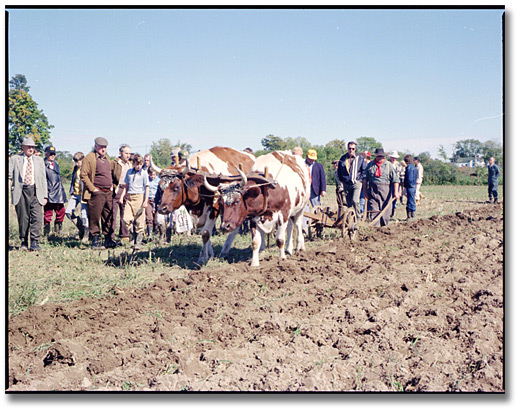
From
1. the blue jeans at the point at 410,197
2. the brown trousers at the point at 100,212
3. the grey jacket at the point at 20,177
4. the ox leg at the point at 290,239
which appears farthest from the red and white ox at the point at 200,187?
the blue jeans at the point at 410,197

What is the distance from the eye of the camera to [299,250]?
10.4m

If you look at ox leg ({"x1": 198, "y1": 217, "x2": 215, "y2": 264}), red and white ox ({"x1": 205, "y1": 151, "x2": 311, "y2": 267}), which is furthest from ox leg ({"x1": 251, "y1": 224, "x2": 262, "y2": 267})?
ox leg ({"x1": 198, "y1": 217, "x2": 215, "y2": 264})

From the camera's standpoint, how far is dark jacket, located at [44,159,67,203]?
11227 millimetres

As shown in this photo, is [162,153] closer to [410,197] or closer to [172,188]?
[172,188]

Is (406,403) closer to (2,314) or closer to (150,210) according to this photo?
(2,314)

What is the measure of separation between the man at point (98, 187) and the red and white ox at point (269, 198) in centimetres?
277

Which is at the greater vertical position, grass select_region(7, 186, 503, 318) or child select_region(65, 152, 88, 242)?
child select_region(65, 152, 88, 242)

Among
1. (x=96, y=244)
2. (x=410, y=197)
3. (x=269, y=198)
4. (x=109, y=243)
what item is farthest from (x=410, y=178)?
(x=96, y=244)

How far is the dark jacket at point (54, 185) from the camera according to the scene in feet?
36.8

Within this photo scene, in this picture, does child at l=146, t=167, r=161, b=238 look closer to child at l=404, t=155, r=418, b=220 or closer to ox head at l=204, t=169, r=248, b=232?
ox head at l=204, t=169, r=248, b=232

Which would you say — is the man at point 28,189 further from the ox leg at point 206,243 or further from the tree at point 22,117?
the ox leg at point 206,243

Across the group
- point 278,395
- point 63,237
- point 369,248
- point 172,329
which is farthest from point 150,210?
point 278,395

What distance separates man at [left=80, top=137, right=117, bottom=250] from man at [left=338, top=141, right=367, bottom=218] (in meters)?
5.73

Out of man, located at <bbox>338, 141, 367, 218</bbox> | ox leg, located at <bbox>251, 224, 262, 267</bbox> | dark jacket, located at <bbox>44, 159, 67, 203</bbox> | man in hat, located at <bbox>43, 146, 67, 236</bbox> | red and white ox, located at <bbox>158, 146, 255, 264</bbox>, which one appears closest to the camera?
ox leg, located at <bbox>251, 224, 262, 267</bbox>
